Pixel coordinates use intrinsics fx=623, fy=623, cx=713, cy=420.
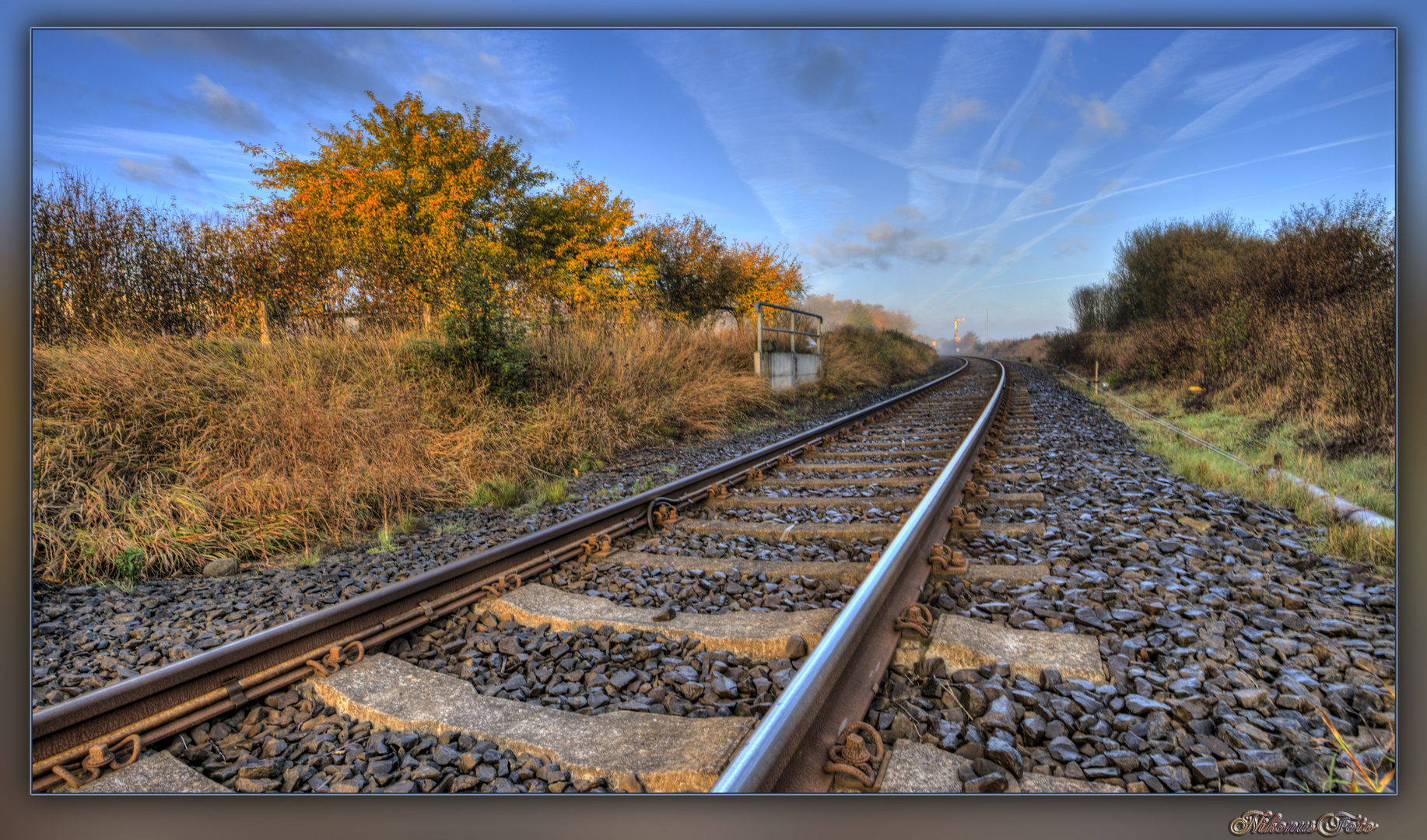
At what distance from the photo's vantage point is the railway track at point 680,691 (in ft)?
5.00

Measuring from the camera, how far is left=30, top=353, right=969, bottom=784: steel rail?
167 cm

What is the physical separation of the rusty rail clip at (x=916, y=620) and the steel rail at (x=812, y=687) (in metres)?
0.07

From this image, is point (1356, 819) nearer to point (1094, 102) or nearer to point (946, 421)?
point (1094, 102)

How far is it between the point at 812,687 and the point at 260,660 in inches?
68.6

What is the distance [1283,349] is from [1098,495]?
4079 millimetres

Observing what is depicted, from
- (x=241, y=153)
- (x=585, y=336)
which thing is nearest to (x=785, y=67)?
(x=241, y=153)

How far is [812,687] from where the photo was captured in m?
1.58

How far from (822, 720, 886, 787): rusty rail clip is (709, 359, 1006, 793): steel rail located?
86 mm

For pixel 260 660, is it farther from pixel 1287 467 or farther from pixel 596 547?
pixel 1287 467

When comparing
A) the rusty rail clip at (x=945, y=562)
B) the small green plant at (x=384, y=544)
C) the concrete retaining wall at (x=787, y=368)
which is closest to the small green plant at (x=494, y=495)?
the small green plant at (x=384, y=544)

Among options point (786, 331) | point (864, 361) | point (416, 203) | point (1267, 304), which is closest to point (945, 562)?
point (1267, 304)

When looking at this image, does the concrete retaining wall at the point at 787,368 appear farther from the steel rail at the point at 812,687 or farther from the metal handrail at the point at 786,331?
the steel rail at the point at 812,687

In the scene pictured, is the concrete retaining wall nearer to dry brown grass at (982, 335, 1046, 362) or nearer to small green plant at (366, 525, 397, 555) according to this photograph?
small green plant at (366, 525, 397, 555)

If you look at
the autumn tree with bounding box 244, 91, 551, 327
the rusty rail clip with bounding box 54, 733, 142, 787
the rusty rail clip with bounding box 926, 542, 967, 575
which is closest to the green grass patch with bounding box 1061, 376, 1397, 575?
the rusty rail clip with bounding box 926, 542, 967, 575
